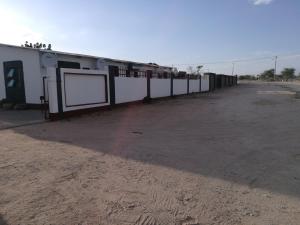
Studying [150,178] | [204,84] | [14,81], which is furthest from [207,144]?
[204,84]

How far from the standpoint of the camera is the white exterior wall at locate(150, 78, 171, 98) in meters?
21.8

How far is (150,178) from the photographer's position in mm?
4516

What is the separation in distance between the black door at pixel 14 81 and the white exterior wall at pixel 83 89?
17.4 ft

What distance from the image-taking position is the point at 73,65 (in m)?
17.6

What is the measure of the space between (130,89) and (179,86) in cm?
1106

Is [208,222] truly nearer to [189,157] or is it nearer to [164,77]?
[189,157]

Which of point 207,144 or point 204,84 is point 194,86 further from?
point 207,144

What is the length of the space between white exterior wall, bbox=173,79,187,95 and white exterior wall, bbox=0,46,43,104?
13833 millimetres

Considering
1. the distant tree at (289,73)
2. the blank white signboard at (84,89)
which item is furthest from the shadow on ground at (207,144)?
the distant tree at (289,73)

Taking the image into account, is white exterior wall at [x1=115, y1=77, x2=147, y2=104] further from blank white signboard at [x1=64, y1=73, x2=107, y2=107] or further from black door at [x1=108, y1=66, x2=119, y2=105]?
blank white signboard at [x1=64, y1=73, x2=107, y2=107]

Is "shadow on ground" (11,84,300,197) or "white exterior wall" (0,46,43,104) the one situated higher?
"white exterior wall" (0,46,43,104)

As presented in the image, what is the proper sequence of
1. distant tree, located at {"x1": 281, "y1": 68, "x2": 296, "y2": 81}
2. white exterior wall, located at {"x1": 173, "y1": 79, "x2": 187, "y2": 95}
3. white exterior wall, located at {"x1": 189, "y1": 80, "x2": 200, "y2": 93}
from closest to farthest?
white exterior wall, located at {"x1": 173, "y1": 79, "x2": 187, "y2": 95} < white exterior wall, located at {"x1": 189, "y1": 80, "x2": 200, "y2": 93} < distant tree, located at {"x1": 281, "y1": 68, "x2": 296, "y2": 81}

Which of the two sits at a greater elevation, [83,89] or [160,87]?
[83,89]

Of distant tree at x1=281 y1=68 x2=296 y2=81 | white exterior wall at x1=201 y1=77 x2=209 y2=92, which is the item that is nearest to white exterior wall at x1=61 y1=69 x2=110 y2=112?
white exterior wall at x1=201 y1=77 x2=209 y2=92
